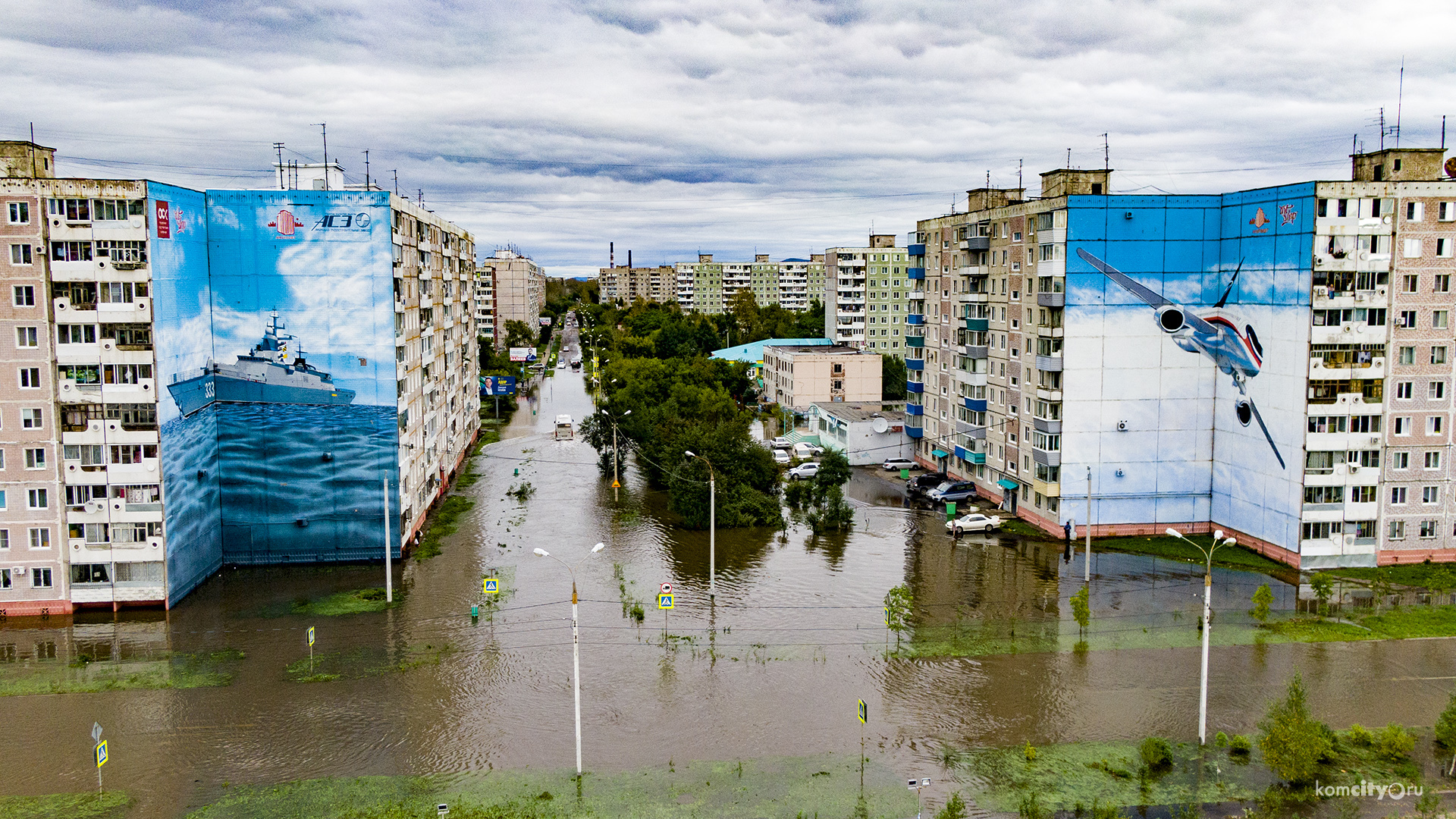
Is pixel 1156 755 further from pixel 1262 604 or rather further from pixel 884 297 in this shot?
pixel 884 297

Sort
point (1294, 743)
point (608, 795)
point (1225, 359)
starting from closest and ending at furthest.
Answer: point (1294, 743) < point (608, 795) < point (1225, 359)

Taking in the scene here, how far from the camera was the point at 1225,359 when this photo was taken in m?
44.8

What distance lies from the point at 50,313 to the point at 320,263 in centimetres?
943

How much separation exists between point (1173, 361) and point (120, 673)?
42.7 meters

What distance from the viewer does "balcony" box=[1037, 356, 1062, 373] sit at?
4591 cm

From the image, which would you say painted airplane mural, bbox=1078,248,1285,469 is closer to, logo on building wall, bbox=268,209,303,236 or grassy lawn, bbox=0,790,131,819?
logo on building wall, bbox=268,209,303,236

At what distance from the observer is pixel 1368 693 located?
28.5 metres

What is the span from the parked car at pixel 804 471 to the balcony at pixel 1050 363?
17.7 meters

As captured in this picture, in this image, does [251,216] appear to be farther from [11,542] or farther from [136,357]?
[11,542]

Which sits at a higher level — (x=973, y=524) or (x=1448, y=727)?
(x=973, y=524)

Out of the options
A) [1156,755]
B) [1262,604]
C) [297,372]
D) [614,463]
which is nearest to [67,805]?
[297,372]

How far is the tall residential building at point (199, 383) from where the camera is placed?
115 ft

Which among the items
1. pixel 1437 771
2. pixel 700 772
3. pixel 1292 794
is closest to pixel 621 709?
pixel 700 772

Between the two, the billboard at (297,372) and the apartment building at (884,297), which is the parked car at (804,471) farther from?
the apartment building at (884,297)
